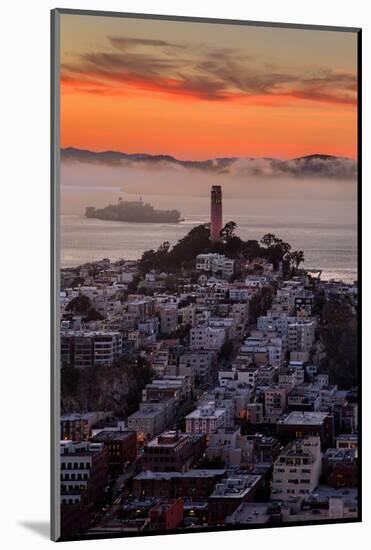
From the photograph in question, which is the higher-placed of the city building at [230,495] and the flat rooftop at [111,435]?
the flat rooftop at [111,435]

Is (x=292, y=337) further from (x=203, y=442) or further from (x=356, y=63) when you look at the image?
(x=356, y=63)

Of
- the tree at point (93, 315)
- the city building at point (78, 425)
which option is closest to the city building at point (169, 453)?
the city building at point (78, 425)

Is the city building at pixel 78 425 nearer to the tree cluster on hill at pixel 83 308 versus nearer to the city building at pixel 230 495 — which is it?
the tree cluster on hill at pixel 83 308

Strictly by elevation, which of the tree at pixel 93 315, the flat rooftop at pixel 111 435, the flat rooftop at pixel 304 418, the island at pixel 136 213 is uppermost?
the island at pixel 136 213

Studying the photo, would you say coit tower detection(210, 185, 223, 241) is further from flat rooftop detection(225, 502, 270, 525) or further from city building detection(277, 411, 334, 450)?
flat rooftop detection(225, 502, 270, 525)

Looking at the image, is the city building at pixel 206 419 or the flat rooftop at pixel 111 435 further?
the city building at pixel 206 419

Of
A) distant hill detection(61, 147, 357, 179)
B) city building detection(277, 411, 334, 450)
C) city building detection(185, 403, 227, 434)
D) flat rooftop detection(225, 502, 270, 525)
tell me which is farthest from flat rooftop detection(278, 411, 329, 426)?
distant hill detection(61, 147, 357, 179)

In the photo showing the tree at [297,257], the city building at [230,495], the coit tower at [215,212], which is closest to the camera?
the city building at [230,495]

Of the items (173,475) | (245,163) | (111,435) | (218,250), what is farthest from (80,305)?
(245,163)
